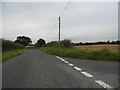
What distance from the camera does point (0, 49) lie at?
26203 millimetres

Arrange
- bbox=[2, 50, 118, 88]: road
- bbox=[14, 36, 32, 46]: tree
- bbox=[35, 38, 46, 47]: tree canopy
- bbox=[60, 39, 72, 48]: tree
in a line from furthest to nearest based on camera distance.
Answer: bbox=[35, 38, 46, 47]: tree canopy < bbox=[14, 36, 32, 46]: tree < bbox=[60, 39, 72, 48]: tree < bbox=[2, 50, 118, 88]: road

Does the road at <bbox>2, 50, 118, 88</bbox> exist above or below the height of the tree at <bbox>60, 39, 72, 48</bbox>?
below

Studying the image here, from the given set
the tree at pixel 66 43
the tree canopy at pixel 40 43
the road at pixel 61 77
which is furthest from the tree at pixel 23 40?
the road at pixel 61 77

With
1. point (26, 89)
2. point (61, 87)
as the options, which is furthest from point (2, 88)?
point (61, 87)

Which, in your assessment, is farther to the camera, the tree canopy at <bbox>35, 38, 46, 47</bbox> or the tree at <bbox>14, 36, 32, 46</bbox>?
the tree canopy at <bbox>35, 38, 46, 47</bbox>

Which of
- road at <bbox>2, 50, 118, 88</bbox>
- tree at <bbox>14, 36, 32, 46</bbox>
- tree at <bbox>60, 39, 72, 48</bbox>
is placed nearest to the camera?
road at <bbox>2, 50, 118, 88</bbox>

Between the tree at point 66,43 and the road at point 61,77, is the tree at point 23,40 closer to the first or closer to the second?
the tree at point 66,43

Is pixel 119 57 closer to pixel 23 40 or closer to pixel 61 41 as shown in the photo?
pixel 61 41

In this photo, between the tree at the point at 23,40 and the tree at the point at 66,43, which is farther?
the tree at the point at 23,40

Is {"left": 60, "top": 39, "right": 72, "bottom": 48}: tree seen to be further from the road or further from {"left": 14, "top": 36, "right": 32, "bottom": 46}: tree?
{"left": 14, "top": 36, "right": 32, "bottom": 46}: tree

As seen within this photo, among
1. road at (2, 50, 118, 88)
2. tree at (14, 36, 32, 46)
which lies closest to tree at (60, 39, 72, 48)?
road at (2, 50, 118, 88)

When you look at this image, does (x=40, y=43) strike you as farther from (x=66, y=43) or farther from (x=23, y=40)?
(x=66, y=43)

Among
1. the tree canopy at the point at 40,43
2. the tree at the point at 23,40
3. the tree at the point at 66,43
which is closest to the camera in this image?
the tree at the point at 66,43

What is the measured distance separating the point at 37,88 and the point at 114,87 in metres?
2.05
